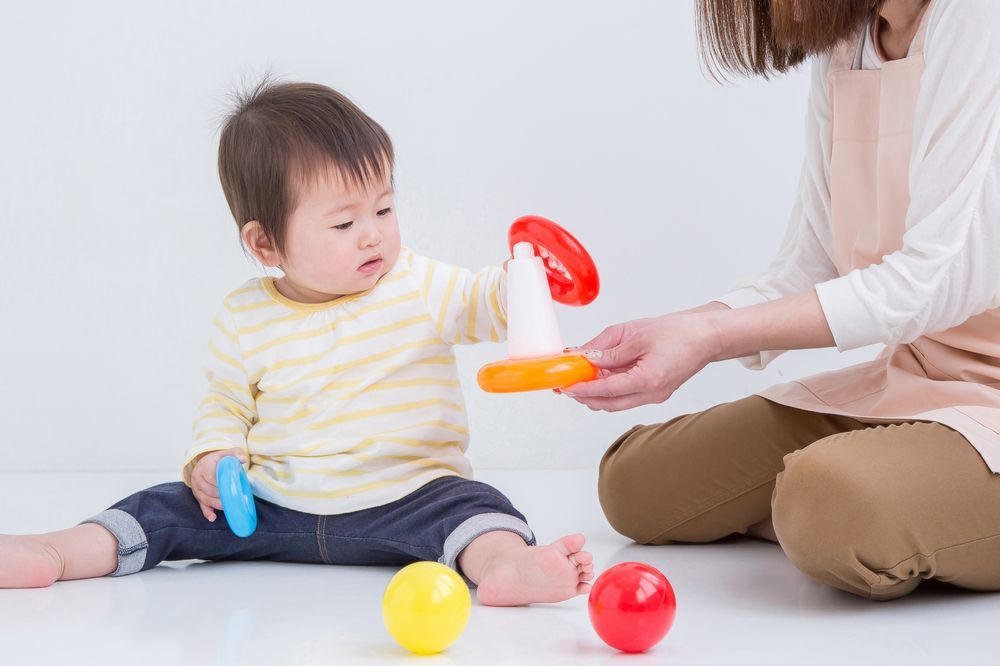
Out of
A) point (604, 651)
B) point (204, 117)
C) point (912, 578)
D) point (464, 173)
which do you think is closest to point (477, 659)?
point (604, 651)

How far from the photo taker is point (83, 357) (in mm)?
2266

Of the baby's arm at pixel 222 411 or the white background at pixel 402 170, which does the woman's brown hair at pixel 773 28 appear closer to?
the baby's arm at pixel 222 411

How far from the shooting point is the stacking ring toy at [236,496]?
4.17ft

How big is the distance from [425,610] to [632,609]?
164mm

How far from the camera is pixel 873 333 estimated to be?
44.1 inches

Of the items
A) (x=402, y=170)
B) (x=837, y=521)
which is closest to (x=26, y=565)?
(x=837, y=521)

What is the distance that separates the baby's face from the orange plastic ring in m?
0.30

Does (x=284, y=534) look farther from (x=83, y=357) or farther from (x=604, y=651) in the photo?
(x=83, y=357)

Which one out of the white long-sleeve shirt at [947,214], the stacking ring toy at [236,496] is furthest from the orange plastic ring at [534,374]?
the stacking ring toy at [236,496]

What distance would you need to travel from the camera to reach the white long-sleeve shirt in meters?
1.11

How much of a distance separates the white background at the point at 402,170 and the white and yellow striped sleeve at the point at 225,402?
816mm

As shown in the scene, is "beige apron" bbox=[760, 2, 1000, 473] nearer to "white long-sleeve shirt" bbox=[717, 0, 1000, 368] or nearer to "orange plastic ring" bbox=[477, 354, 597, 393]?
"white long-sleeve shirt" bbox=[717, 0, 1000, 368]

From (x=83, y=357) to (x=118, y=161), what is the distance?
0.39 m

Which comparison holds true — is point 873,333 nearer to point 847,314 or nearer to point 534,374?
point 847,314
